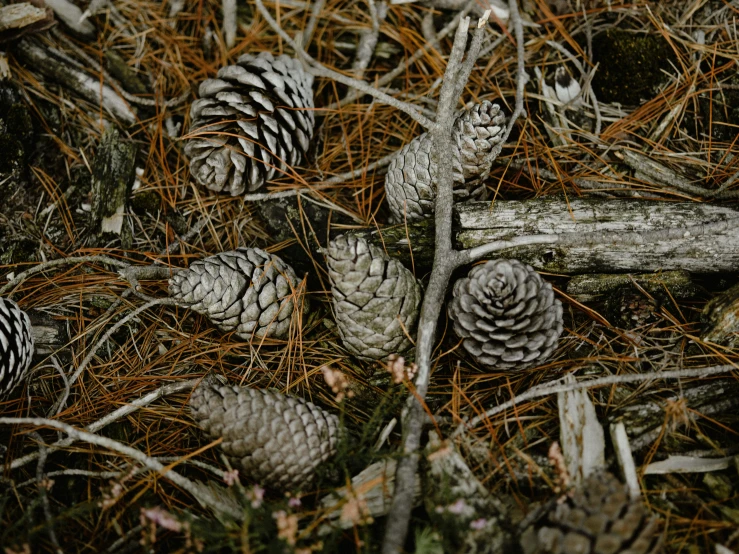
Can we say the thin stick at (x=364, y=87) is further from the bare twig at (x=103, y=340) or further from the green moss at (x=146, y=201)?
the bare twig at (x=103, y=340)

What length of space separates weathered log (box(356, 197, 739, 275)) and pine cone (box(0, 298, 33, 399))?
5.50ft

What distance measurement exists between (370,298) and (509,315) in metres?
0.49

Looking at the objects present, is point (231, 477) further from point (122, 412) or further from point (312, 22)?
point (312, 22)

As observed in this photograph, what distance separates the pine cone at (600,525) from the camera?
1415mm

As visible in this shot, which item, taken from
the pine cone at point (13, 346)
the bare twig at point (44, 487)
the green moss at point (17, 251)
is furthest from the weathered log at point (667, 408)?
the green moss at point (17, 251)

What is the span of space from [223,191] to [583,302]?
1.65m

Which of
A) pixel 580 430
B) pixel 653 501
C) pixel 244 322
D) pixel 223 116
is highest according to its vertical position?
pixel 223 116

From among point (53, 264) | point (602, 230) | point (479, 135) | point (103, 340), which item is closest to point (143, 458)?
point (103, 340)

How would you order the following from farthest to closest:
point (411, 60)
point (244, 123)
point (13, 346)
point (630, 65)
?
point (411, 60)
point (630, 65)
point (244, 123)
point (13, 346)

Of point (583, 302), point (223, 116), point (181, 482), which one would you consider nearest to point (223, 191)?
point (223, 116)

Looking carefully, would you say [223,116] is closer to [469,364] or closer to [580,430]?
[469,364]

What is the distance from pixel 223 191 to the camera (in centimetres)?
245

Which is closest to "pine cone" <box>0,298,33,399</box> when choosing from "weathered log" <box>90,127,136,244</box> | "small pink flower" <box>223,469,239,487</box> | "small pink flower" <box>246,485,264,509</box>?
"weathered log" <box>90,127,136,244</box>

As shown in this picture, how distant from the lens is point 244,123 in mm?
2271
